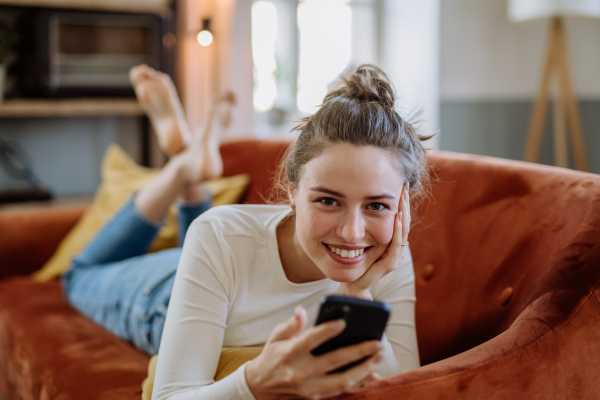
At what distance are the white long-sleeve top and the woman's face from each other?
172 mm

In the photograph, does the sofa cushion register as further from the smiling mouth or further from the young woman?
the smiling mouth

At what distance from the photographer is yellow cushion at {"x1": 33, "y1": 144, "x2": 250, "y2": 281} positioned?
205 centimetres

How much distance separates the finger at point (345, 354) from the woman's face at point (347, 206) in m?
0.21

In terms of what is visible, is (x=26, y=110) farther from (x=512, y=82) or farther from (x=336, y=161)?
(x=512, y=82)

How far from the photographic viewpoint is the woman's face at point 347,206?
0.91 metres

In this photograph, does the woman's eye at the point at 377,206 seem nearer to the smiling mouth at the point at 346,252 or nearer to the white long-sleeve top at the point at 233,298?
the smiling mouth at the point at 346,252

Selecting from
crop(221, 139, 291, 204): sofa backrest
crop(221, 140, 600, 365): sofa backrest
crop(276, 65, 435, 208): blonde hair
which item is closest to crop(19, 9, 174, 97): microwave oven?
crop(221, 139, 291, 204): sofa backrest

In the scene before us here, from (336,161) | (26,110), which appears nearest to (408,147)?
(336,161)

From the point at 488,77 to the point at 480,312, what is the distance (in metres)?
2.74

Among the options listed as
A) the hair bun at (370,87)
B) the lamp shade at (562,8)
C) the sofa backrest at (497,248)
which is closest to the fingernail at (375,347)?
the sofa backrest at (497,248)

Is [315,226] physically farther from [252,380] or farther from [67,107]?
[67,107]

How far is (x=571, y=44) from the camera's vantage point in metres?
3.22

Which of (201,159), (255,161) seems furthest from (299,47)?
(201,159)

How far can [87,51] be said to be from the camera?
2.94m
